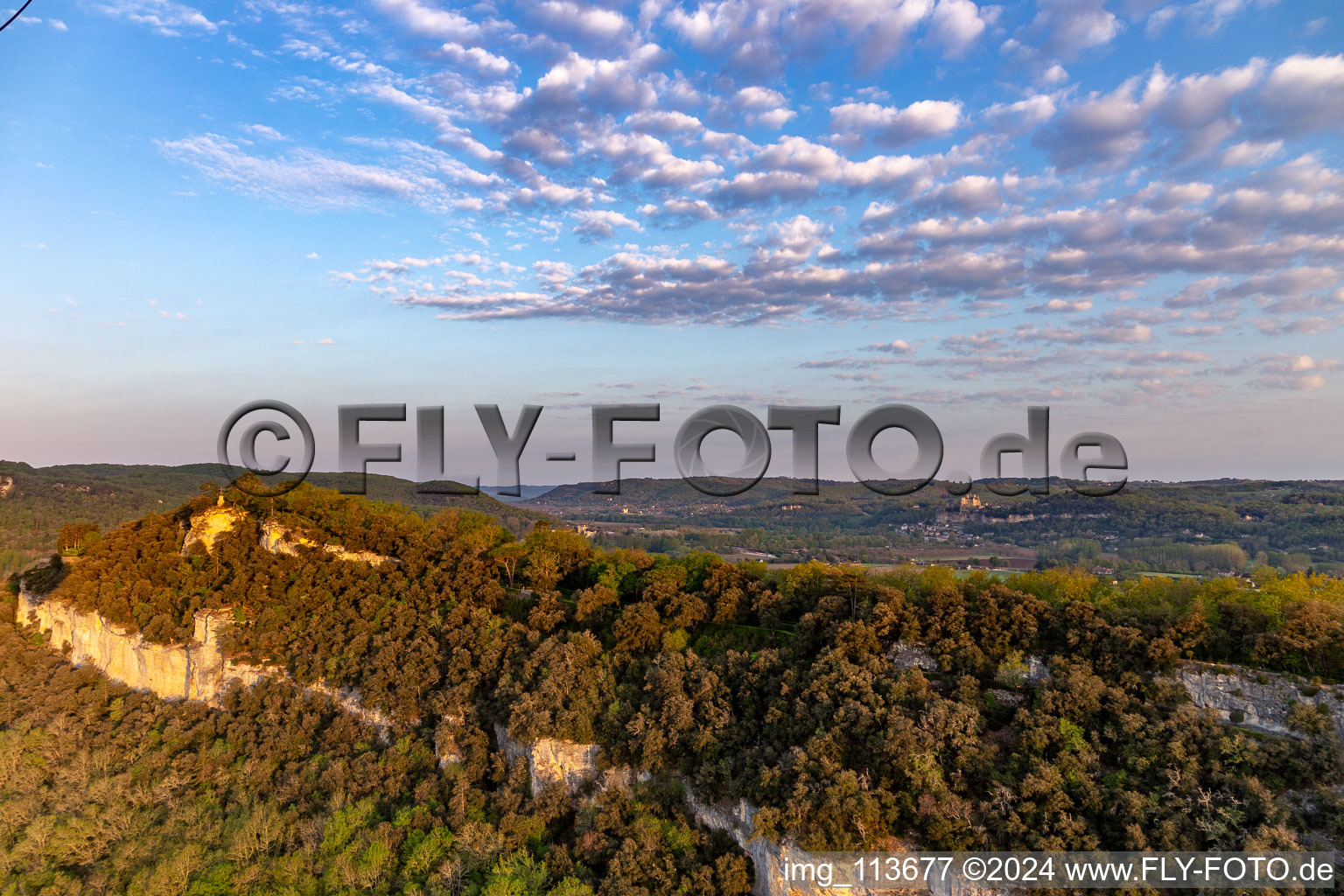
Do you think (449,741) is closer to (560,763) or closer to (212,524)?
(560,763)

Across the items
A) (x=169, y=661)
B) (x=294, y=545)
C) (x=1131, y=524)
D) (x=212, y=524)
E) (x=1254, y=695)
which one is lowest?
(x=169, y=661)

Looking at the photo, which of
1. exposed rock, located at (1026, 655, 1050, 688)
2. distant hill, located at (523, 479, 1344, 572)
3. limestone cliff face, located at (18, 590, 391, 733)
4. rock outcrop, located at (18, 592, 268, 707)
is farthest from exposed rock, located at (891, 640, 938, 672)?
distant hill, located at (523, 479, 1344, 572)

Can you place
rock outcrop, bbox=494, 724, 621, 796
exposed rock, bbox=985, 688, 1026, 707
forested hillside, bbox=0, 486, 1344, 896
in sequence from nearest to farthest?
forested hillside, bbox=0, 486, 1344, 896, exposed rock, bbox=985, 688, 1026, 707, rock outcrop, bbox=494, 724, 621, 796

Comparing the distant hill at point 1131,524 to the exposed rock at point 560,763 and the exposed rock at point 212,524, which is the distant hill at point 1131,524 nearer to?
the exposed rock at point 212,524

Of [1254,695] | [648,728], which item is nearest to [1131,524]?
[1254,695]

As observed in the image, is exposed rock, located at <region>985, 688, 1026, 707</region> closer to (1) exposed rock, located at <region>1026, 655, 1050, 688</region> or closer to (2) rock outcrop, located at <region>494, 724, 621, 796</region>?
(1) exposed rock, located at <region>1026, 655, 1050, 688</region>

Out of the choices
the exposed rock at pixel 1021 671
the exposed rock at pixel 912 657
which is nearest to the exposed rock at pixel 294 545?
the exposed rock at pixel 912 657

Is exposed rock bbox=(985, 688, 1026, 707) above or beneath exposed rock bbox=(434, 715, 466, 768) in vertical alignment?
above

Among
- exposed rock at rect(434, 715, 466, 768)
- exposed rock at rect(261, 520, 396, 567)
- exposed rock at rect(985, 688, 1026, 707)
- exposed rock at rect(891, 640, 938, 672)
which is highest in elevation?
exposed rock at rect(261, 520, 396, 567)
